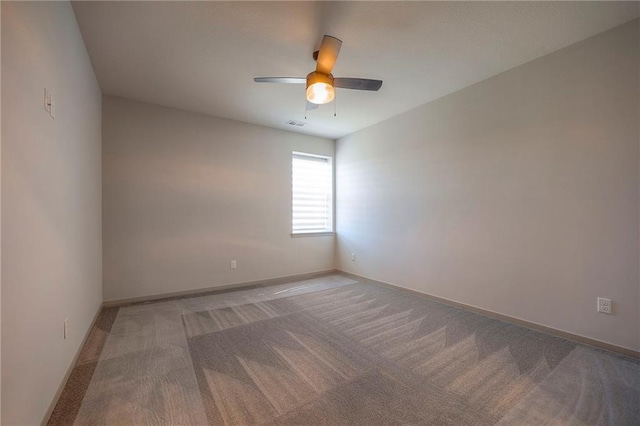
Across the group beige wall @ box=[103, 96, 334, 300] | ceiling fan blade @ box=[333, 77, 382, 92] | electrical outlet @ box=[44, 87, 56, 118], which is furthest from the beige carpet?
ceiling fan blade @ box=[333, 77, 382, 92]

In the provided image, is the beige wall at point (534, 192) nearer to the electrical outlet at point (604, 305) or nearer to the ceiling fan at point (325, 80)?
the electrical outlet at point (604, 305)

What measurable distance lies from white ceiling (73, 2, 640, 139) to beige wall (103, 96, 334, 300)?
1.90 ft

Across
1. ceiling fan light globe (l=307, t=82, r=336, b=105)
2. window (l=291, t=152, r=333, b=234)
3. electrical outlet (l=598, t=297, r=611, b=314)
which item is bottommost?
electrical outlet (l=598, t=297, r=611, b=314)

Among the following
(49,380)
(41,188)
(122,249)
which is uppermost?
(41,188)

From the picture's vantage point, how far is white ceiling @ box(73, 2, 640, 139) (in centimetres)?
193

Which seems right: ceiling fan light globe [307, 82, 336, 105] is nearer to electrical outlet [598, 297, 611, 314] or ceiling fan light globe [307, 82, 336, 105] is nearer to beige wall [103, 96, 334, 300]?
beige wall [103, 96, 334, 300]

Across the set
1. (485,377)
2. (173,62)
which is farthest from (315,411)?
(173,62)

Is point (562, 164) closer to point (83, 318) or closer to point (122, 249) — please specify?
point (83, 318)

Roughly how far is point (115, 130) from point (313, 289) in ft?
11.2

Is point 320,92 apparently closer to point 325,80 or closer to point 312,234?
point 325,80

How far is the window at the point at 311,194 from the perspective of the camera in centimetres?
479

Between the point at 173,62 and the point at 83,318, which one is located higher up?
the point at 173,62

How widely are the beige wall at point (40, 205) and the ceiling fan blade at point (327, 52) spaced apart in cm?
165

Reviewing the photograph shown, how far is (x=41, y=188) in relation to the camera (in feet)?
4.74
